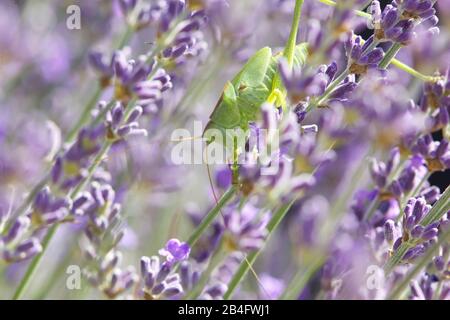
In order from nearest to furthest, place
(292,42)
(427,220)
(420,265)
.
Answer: (420,265) < (427,220) < (292,42)

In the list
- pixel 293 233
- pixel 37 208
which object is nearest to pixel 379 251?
pixel 293 233

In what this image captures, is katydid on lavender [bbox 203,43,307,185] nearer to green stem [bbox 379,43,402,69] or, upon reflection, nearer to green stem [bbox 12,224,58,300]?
green stem [bbox 379,43,402,69]

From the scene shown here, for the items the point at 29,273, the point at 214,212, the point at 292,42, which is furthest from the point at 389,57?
the point at 29,273

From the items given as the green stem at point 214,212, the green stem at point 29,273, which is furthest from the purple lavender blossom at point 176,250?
the green stem at point 29,273

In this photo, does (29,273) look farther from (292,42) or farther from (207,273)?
(292,42)

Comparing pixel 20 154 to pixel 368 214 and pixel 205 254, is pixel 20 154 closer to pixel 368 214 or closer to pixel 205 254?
pixel 205 254

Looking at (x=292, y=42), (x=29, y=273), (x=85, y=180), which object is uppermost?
(x=292, y=42)

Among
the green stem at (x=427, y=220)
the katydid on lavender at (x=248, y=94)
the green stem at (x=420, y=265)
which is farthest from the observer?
the katydid on lavender at (x=248, y=94)

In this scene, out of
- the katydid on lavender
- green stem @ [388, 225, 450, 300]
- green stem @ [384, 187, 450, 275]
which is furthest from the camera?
the katydid on lavender

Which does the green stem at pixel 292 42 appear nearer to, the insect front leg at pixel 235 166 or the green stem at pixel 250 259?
the insect front leg at pixel 235 166

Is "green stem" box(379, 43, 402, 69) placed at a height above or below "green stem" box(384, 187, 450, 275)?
above

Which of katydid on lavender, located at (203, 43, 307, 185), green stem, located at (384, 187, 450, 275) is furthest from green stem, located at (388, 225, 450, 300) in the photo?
katydid on lavender, located at (203, 43, 307, 185)
